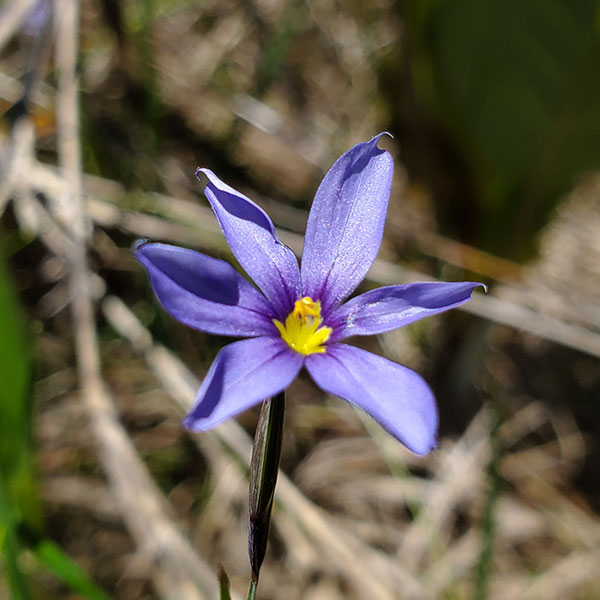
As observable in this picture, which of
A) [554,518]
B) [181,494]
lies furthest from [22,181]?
[554,518]

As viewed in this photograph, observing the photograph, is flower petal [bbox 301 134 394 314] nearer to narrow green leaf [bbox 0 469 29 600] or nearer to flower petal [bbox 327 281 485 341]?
flower petal [bbox 327 281 485 341]

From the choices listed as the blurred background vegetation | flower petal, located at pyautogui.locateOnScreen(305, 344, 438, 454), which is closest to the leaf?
the blurred background vegetation

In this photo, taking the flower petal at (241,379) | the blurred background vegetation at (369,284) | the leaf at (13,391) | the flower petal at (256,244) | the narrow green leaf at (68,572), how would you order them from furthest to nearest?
the blurred background vegetation at (369,284)
the leaf at (13,391)
the narrow green leaf at (68,572)
the flower petal at (256,244)
the flower petal at (241,379)

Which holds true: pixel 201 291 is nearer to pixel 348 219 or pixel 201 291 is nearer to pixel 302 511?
pixel 348 219

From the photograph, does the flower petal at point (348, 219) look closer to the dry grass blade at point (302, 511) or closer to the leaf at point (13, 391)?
the leaf at point (13, 391)

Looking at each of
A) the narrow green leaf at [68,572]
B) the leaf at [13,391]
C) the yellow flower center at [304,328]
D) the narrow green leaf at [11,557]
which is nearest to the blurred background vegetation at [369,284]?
the leaf at [13,391]

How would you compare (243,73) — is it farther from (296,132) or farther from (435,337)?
(435,337)
